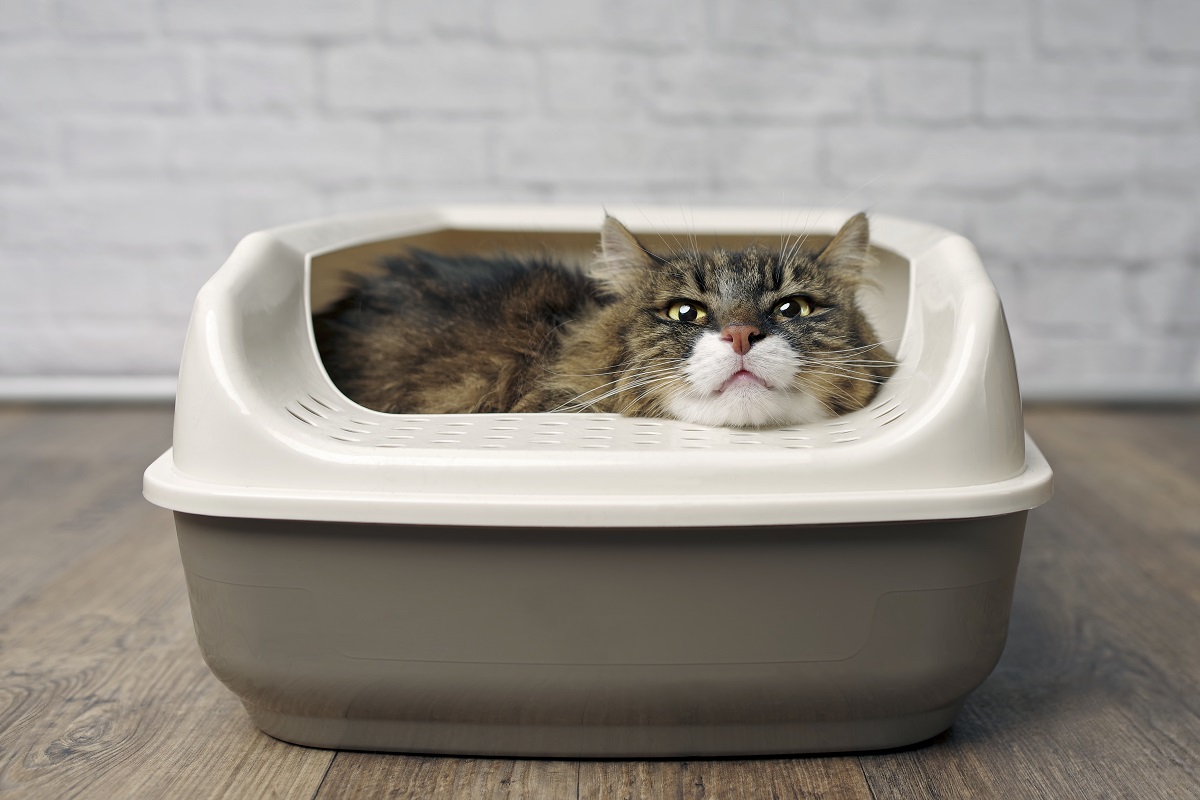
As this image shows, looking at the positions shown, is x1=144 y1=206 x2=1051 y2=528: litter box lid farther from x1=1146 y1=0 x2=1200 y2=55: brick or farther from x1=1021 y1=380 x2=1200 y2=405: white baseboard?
x1=1146 y1=0 x2=1200 y2=55: brick

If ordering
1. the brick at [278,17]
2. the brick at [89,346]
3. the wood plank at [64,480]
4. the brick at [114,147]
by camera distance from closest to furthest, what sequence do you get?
the wood plank at [64,480]
the brick at [278,17]
the brick at [114,147]
the brick at [89,346]

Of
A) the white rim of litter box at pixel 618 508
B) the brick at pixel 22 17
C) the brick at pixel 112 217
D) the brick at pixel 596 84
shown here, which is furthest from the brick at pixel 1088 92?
the brick at pixel 22 17

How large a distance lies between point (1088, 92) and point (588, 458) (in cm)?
186

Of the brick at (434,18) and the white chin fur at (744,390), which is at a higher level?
the brick at (434,18)

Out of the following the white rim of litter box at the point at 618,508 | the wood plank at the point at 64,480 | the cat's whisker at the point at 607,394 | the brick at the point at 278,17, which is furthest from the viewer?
the brick at the point at 278,17

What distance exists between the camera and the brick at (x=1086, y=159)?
7.09 ft

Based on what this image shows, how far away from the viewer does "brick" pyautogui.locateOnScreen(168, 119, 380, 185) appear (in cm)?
212

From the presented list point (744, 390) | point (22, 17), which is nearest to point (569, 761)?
point (744, 390)

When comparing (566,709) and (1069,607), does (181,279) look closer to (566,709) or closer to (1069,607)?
(566,709)

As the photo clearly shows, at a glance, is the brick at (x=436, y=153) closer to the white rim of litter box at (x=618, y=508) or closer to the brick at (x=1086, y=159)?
the brick at (x=1086, y=159)

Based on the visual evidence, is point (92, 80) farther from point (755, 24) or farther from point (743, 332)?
point (743, 332)

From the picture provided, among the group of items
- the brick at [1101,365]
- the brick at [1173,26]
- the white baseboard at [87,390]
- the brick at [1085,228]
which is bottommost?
the white baseboard at [87,390]

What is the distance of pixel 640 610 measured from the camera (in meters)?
0.84

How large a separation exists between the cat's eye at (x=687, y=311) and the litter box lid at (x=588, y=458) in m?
0.16
